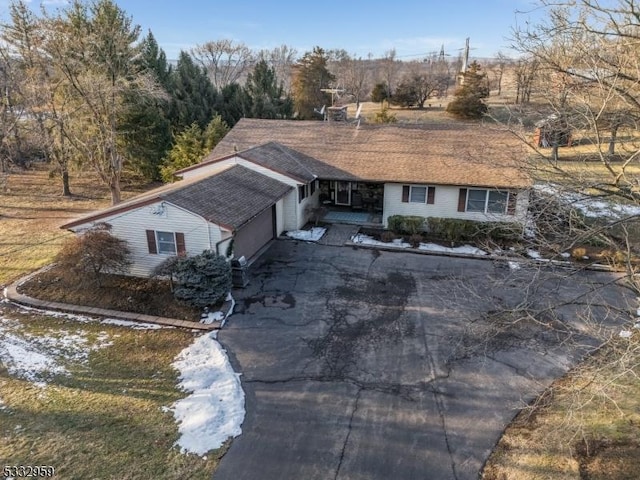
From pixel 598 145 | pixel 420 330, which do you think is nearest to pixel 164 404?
pixel 420 330

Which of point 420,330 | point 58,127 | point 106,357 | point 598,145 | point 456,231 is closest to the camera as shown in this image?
point 598,145

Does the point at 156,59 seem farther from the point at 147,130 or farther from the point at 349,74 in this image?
the point at 349,74

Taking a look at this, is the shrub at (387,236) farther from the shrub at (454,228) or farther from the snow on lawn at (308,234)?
the snow on lawn at (308,234)

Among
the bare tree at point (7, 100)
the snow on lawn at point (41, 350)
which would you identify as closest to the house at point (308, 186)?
the snow on lawn at point (41, 350)

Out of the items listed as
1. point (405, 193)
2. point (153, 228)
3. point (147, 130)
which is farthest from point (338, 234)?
point (147, 130)

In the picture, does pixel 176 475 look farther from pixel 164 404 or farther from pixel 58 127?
pixel 58 127

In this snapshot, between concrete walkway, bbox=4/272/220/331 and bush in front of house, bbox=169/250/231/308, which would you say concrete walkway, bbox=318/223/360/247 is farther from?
concrete walkway, bbox=4/272/220/331
